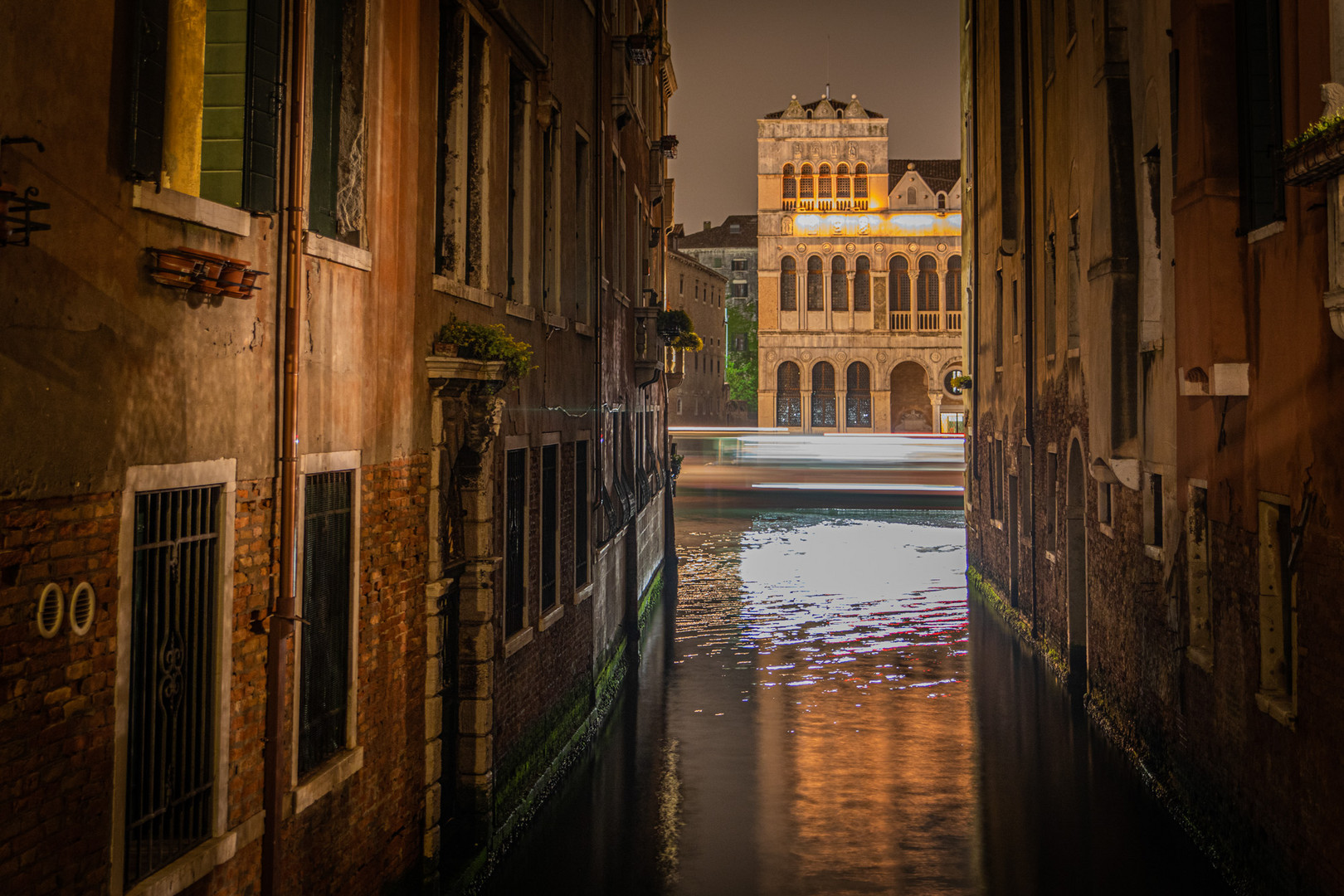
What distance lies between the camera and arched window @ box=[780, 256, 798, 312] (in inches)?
2442

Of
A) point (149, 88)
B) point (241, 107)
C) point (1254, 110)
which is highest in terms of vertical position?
point (1254, 110)

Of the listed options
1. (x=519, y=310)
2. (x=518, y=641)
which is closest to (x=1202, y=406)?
(x=519, y=310)

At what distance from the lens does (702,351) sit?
73.7 m

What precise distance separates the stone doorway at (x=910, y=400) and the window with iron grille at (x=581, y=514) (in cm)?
5229

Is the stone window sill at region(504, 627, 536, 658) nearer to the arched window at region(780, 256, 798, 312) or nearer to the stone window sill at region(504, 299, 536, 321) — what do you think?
the stone window sill at region(504, 299, 536, 321)

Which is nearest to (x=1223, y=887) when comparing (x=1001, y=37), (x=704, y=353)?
(x=1001, y=37)

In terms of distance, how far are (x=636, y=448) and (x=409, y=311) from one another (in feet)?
37.1

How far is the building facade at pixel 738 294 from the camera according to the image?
8006cm

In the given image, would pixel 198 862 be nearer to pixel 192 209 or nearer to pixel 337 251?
pixel 192 209

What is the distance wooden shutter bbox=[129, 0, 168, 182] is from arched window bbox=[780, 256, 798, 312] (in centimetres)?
5834

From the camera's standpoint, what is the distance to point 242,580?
4988mm

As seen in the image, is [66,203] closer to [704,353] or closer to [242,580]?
[242,580]

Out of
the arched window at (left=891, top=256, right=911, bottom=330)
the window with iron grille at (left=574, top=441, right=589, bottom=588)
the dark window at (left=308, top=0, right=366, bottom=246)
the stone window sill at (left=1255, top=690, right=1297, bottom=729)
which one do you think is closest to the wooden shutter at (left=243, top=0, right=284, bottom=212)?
the dark window at (left=308, top=0, right=366, bottom=246)

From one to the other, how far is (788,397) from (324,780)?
2282 inches
